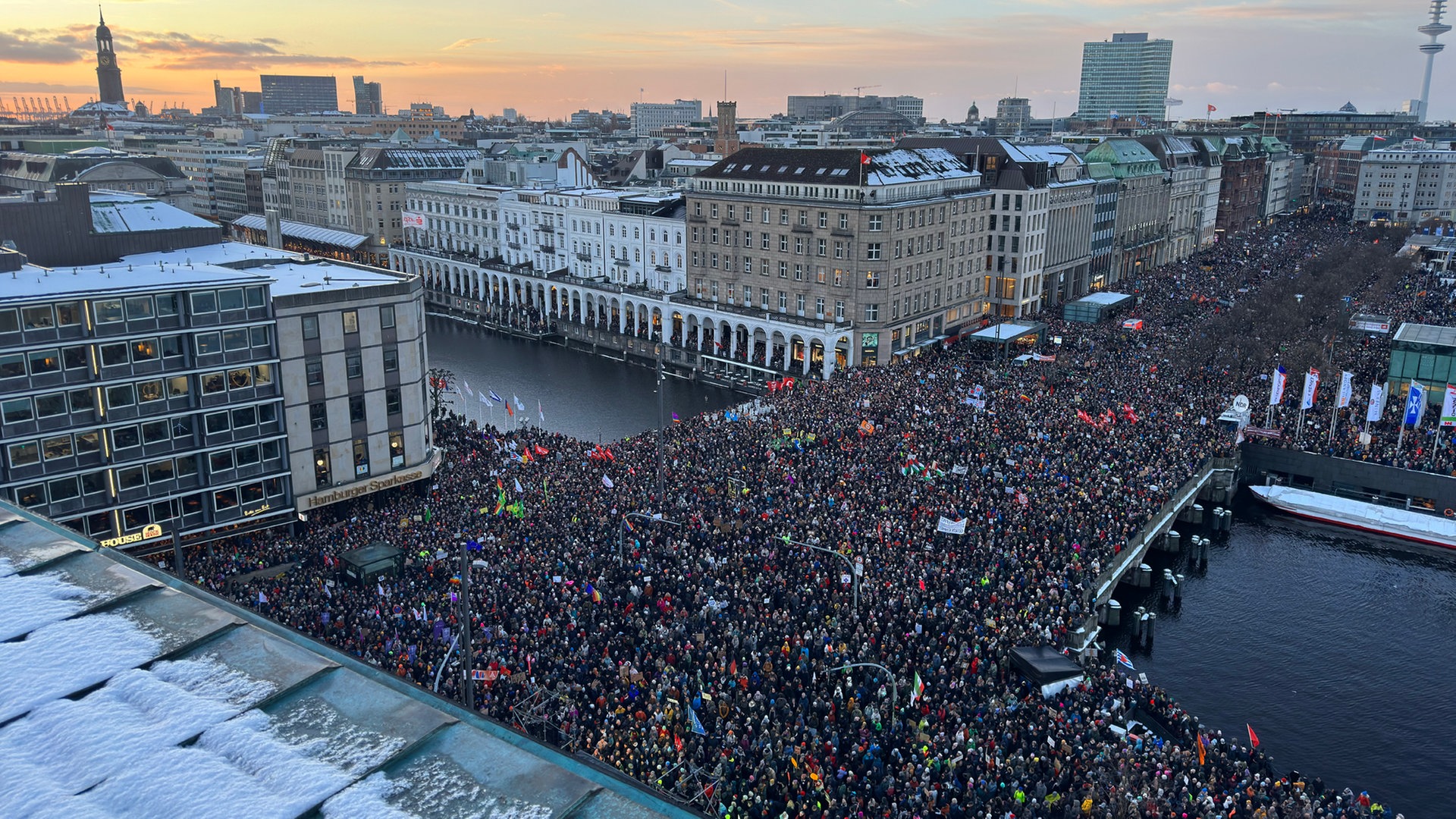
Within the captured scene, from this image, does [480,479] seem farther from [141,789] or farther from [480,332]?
[480,332]

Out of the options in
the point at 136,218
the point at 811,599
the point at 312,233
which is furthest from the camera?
the point at 312,233

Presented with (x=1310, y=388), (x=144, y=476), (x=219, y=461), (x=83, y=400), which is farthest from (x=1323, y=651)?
(x=83, y=400)

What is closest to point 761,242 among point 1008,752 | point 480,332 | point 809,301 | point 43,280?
point 809,301

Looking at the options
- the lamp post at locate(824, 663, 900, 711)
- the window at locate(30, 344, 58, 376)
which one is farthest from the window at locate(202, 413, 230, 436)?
the lamp post at locate(824, 663, 900, 711)

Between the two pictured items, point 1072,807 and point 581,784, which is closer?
point 581,784

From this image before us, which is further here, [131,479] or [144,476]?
[144,476]

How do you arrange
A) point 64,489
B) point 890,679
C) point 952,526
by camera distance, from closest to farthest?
1. point 890,679
2. point 64,489
3. point 952,526

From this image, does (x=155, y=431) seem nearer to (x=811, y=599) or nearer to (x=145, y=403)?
(x=145, y=403)

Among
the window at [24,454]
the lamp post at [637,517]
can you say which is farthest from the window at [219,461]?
the lamp post at [637,517]
